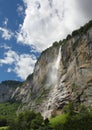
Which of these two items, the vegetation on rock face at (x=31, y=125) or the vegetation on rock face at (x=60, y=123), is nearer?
the vegetation on rock face at (x=60, y=123)

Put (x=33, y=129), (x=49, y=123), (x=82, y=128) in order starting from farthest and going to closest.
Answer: (x=49, y=123)
(x=33, y=129)
(x=82, y=128)

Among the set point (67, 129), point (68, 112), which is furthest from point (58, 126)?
point (68, 112)

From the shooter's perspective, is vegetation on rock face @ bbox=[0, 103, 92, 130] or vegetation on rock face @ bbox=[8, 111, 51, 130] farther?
vegetation on rock face @ bbox=[8, 111, 51, 130]

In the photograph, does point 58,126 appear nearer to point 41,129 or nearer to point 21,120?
point 41,129

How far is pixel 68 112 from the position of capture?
19212cm

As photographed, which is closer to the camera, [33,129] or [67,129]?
[67,129]

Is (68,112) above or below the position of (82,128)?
above

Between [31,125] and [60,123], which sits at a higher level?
[31,125]

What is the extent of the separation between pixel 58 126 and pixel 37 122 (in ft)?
57.9

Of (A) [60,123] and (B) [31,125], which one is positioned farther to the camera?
(B) [31,125]

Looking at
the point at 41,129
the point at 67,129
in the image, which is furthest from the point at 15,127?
the point at 67,129

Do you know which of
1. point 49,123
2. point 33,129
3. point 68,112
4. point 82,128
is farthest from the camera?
point 68,112

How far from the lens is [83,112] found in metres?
184

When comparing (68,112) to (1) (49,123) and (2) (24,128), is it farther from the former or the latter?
(2) (24,128)
